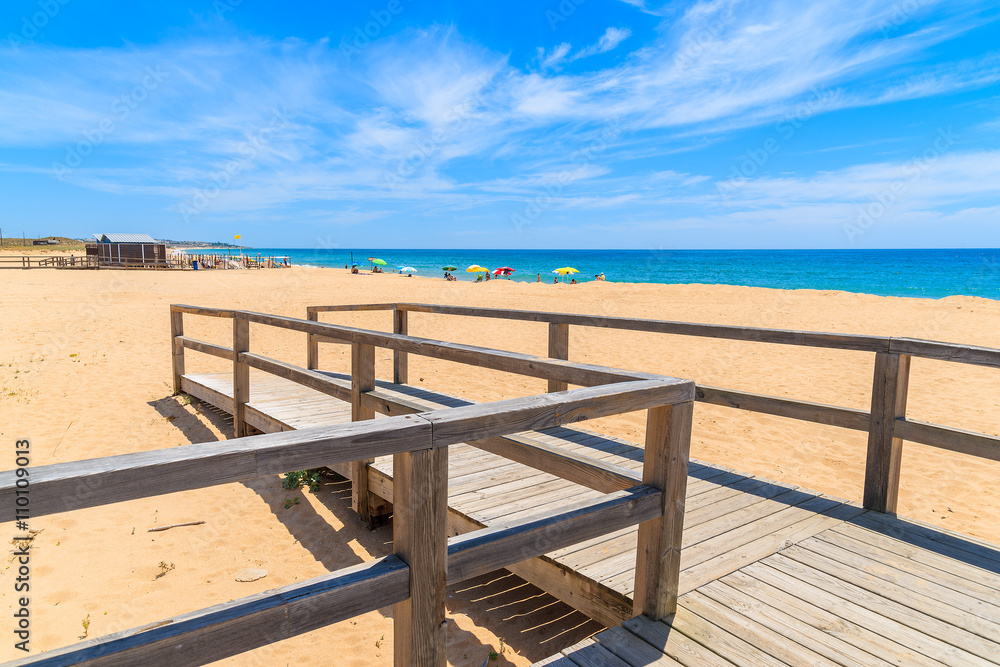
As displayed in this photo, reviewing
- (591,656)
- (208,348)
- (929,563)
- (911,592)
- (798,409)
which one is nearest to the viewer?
(591,656)

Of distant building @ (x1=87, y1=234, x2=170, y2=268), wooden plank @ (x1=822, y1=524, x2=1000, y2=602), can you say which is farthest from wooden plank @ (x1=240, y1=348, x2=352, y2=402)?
distant building @ (x1=87, y1=234, x2=170, y2=268)

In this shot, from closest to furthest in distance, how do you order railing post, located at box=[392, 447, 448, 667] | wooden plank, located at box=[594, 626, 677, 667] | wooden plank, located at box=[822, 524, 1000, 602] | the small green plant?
railing post, located at box=[392, 447, 448, 667]
wooden plank, located at box=[594, 626, 677, 667]
wooden plank, located at box=[822, 524, 1000, 602]
the small green plant

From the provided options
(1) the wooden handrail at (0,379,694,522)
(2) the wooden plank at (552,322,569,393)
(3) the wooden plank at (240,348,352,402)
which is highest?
(1) the wooden handrail at (0,379,694,522)

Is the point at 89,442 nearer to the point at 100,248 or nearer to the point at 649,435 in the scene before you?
the point at 649,435

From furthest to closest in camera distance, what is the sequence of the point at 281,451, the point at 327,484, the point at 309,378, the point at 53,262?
the point at 53,262
the point at 327,484
the point at 309,378
the point at 281,451

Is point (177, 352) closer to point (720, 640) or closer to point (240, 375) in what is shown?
point (240, 375)

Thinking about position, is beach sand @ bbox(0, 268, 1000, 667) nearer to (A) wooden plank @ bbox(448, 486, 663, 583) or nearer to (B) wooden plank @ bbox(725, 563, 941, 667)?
(B) wooden plank @ bbox(725, 563, 941, 667)

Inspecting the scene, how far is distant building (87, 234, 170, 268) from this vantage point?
4188 cm

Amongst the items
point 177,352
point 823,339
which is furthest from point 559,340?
point 177,352

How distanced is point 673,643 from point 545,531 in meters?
0.82

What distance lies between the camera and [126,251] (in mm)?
42594

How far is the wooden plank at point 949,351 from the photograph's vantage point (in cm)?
311

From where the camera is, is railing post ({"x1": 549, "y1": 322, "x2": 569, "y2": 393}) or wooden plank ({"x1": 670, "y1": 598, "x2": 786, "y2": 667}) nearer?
wooden plank ({"x1": 670, "y1": 598, "x2": 786, "y2": 667})

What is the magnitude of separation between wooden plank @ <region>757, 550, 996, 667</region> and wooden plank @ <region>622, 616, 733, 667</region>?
731 mm
